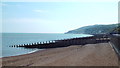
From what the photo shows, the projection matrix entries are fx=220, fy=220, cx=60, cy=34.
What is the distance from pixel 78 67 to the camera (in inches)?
601

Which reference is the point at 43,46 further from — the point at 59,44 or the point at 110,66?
the point at 110,66

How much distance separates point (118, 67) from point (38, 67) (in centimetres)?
602

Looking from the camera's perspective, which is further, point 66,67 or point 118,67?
point 66,67

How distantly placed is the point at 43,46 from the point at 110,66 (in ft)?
156

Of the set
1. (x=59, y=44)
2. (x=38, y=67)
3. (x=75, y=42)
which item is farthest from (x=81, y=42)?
(x=38, y=67)

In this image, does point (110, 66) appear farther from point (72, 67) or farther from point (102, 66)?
point (72, 67)

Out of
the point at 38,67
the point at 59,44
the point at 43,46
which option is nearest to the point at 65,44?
the point at 59,44

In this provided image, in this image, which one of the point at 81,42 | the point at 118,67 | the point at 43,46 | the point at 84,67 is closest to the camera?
the point at 118,67

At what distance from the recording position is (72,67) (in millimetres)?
15375

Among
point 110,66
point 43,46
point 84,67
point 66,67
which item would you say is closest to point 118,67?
point 110,66

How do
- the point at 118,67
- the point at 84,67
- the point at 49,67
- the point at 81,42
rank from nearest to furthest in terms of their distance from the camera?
the point at 118,67 < the point at 84,67 < the point at 49,67 < the point at 81,42

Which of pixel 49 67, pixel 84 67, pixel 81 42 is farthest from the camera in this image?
pixel 81 42

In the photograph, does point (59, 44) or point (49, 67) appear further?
point (59, 44)

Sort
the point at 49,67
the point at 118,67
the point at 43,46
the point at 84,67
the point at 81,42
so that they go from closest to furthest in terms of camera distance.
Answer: the point at 118,67 → the point at 84,67 → the point at 49,67 → the point at 81,42 → the point at 43,46
